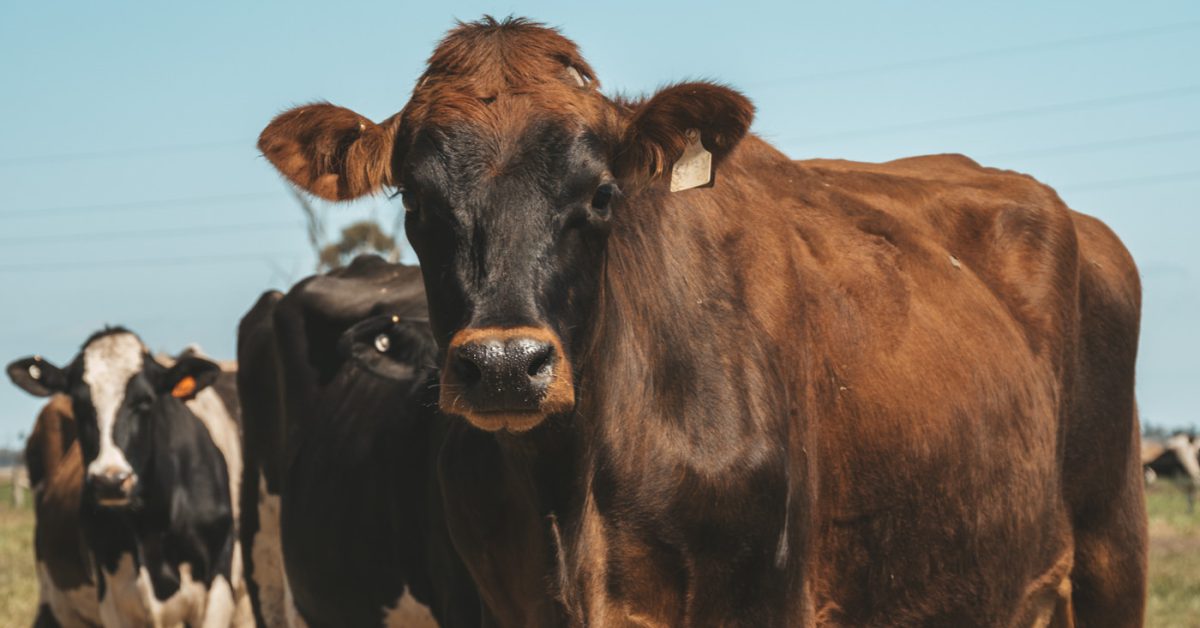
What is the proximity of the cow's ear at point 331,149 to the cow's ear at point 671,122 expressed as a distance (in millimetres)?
717

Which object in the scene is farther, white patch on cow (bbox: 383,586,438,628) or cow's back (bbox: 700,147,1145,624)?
white patch on cow (bbox: 383,586,438,628)

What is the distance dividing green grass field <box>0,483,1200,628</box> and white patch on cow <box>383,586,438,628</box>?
647 centimetres

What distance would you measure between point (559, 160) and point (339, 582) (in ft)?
13.6

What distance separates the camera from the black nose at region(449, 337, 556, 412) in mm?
4316

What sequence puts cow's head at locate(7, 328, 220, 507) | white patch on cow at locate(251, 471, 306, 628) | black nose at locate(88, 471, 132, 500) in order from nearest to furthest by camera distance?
white patch on cow at locate(251, 471, 306, 628) < black nose at locate(88, 471, 132, 500) < cow's head at locate(7, 328, 220, 507)

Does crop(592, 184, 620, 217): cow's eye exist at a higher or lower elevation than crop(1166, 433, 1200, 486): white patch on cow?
higher

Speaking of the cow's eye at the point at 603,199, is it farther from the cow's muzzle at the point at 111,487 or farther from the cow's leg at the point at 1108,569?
the cow's muzzle at the point at 111,487

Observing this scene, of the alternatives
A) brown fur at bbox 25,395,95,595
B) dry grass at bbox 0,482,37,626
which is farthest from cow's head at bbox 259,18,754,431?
dry grass at bbox 0,482,37,626

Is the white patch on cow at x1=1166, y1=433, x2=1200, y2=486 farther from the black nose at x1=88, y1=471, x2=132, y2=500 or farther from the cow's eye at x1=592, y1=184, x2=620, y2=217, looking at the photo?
the cow's eye at x1=592, y1=184, x2=620, y2=217

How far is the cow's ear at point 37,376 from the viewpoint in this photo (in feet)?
40.7

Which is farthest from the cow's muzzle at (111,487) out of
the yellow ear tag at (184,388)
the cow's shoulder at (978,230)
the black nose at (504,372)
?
the black nose at (504,372)

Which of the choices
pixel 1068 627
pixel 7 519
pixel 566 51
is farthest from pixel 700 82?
pixel 7 519

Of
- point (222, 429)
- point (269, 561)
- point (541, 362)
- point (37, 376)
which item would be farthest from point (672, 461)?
point (222, 429)

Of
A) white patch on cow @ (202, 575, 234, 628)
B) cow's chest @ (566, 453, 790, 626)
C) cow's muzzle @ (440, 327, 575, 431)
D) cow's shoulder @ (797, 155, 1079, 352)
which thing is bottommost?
white patch on cow @ (202, 575, 234, 628)
